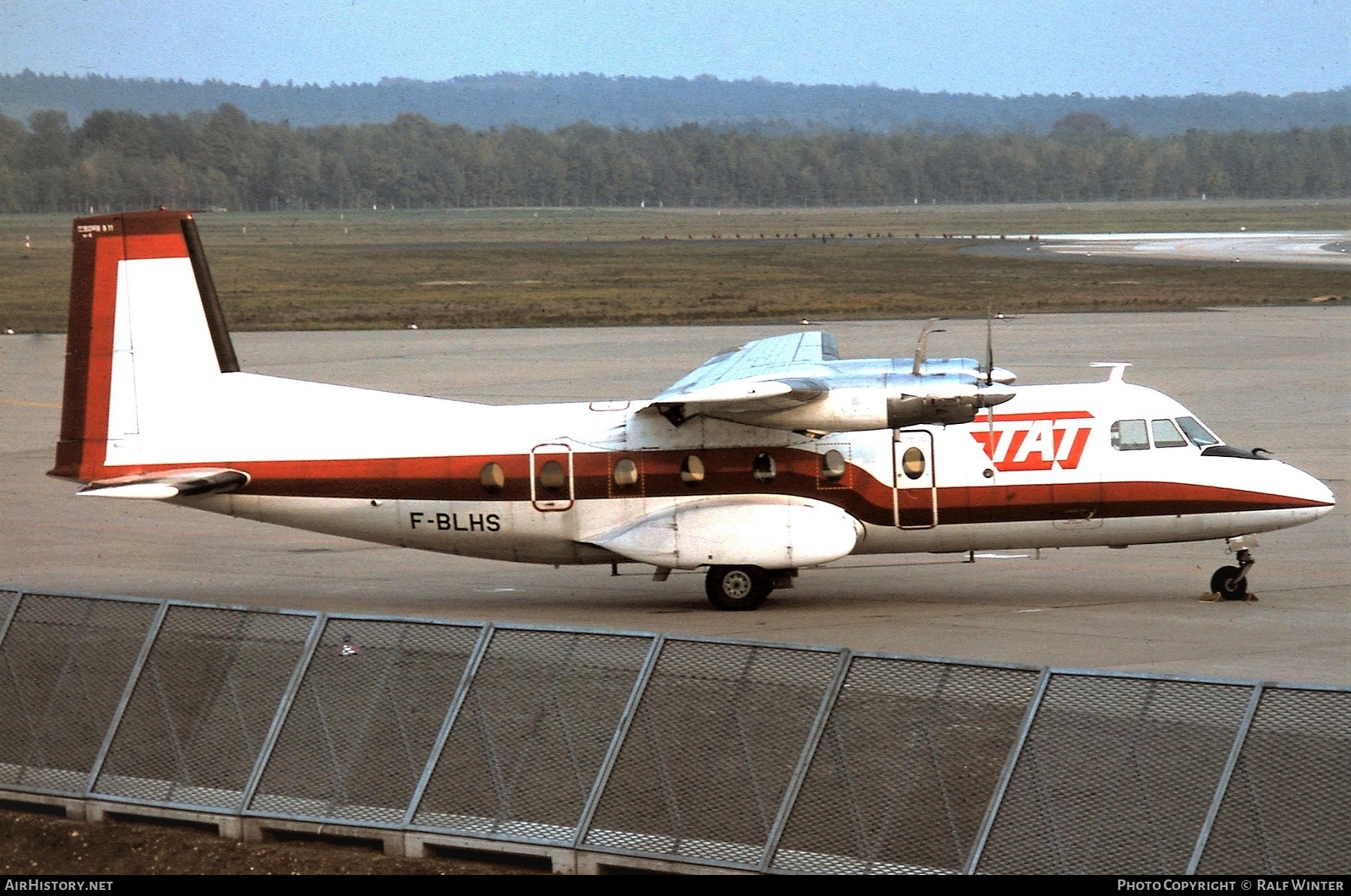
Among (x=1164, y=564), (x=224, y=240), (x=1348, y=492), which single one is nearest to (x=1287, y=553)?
(x=1164, y=564)

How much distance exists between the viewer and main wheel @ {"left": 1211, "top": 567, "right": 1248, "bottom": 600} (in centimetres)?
2092

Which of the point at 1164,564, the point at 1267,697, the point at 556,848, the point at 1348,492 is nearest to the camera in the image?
the point at 1267,697

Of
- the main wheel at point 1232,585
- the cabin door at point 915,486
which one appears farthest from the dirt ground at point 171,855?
the main wheel at point 1232,585

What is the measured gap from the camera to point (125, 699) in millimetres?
13609

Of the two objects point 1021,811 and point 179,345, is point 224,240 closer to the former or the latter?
point 179,345

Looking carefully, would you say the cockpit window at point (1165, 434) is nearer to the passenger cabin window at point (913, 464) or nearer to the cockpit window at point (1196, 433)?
the cockpit window at point (1196, 433)

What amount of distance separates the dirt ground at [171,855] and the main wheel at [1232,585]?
12530 mm

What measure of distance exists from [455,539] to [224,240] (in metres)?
117

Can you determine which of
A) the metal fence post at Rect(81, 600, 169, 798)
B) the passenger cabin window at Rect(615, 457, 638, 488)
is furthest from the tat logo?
the metal fence post at Rect(81, 600, 169, 798)

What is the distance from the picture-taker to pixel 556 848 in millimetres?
11914

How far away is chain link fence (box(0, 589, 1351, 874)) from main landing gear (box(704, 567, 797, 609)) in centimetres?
865

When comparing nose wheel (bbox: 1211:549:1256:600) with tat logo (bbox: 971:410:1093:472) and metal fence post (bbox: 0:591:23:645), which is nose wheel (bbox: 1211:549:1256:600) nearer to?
tat logo (bbox: 971:410:1093:472)

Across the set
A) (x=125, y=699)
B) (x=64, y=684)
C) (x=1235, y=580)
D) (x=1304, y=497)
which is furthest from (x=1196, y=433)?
(x=64, y=684)

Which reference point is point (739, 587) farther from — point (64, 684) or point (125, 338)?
point (64, 684)
